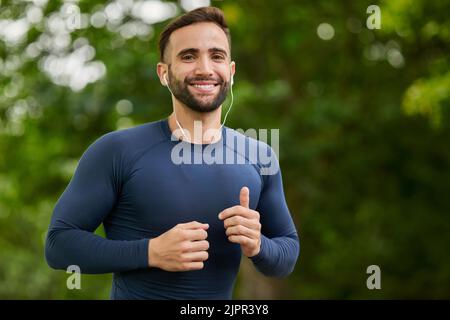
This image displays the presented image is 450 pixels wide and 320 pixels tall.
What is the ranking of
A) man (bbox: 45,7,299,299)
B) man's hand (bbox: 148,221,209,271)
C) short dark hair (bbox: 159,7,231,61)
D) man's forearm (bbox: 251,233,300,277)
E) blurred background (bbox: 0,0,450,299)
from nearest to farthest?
man's hand (bbox: 148,221,209,271)
man (bbox: 45,7,299,299)
man's forearm (bbox: 251,233,300,277)
short dark hair (bbox: 159,7,231,61)
blurred background (bbox: 0,0,450,299)

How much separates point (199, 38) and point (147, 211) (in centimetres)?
68

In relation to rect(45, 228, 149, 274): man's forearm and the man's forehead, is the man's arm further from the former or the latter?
the man's forehead

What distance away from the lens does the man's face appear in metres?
2.58

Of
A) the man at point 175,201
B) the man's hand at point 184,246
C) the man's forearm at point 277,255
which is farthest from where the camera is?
the man's forearm at point 277,255

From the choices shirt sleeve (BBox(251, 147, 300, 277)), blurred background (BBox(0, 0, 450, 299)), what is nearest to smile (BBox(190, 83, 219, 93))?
shirt sleeve (BBox(251, 147, 300, 277))

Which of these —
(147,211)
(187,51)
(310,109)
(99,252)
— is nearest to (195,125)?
(187,51)

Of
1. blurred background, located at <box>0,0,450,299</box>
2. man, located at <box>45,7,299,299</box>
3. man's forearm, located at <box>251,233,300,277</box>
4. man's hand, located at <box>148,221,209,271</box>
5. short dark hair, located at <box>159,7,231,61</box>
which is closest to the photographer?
man's hand, located at <box>148,221,209,271</box>

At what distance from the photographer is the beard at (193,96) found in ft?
8.52

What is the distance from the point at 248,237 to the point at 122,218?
50 centimetres

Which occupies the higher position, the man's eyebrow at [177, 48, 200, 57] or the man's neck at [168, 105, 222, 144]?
the man's eyebrow at [177, 48, 200, 57]

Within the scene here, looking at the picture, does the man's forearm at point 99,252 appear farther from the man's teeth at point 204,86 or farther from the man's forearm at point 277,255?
the man's teeth at point 204,86

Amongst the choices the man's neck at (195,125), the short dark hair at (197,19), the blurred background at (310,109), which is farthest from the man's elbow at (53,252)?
the blurred background at (310,109)
